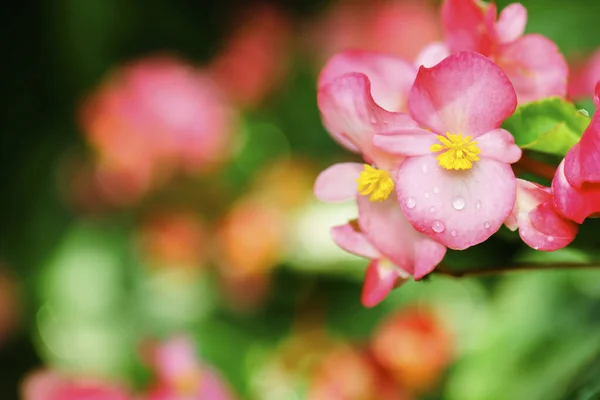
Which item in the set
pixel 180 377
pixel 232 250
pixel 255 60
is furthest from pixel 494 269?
pixel 255 60

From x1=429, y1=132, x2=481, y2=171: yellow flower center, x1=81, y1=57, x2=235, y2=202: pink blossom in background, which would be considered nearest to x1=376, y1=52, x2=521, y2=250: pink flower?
x1=429, y1=132, x2=481, y2=171: yellow flower center

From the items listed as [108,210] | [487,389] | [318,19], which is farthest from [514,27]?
[318,19]

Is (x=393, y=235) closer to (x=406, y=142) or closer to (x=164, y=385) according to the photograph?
(x=406, y=142)

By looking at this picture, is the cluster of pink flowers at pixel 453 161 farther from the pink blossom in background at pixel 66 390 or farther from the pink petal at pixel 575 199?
the pink blossom in background at pixel 66 390

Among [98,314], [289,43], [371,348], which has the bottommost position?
[98,314]

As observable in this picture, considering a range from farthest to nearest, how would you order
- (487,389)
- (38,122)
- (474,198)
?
1. (38,122)
2. (487,389)
3. (474,198)

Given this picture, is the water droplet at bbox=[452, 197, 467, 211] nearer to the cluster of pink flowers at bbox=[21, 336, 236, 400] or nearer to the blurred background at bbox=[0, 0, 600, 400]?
the blurred background at bbox=[0, 0, 600, 400]

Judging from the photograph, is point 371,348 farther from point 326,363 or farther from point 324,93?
point 324,93

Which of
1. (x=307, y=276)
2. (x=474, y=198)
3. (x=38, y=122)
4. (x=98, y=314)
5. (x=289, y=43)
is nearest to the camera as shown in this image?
(x=474, y=198)
